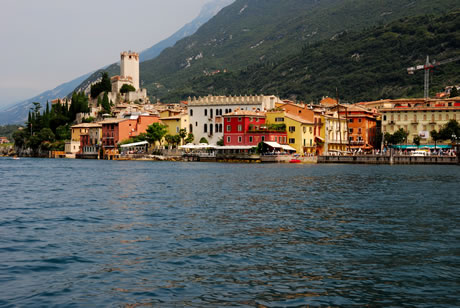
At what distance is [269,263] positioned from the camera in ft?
45.0

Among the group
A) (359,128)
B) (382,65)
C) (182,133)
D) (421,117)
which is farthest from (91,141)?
(382,65)

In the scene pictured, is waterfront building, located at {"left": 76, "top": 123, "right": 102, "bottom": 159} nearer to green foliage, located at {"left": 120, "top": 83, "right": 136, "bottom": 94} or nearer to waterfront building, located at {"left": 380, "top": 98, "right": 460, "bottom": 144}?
green foliage, located at {"left": 120, "top": 83, "right": 136, "bottom": 94}

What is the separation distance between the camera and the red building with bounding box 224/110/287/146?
282 ft

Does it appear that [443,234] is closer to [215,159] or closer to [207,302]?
[207,302]

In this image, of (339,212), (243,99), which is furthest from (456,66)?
(339,212)

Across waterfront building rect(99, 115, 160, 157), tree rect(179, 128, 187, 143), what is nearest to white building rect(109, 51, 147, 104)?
waterfront building rect(99, 115, 160, 157)

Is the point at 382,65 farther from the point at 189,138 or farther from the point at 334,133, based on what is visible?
the point at 189,138

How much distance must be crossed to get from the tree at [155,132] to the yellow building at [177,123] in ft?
7.01

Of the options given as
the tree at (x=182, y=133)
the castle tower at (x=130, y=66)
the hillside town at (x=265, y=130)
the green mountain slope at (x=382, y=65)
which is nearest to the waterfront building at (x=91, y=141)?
the hillside town at (x=265, y=130)

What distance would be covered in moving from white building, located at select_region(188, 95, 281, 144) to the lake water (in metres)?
68.6

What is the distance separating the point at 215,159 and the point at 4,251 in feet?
242

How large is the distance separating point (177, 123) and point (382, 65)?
292ft

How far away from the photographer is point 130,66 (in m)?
149

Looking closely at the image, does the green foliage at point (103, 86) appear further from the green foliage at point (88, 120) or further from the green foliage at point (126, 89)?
the green foliage at point (88, 120)
